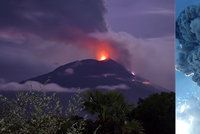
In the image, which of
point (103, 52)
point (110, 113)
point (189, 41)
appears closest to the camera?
point (110, 113)

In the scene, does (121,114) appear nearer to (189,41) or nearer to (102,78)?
(102,78)

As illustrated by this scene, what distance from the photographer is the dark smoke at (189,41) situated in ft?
18.6

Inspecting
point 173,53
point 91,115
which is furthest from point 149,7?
point 91,115

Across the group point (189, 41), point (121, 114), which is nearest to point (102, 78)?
point (121, 114)

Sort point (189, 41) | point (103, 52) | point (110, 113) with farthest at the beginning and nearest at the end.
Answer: point (103, 52) < point (189, 41) < point (110, 113)

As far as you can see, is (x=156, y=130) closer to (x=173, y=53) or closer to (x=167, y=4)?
(x=173, y=53)

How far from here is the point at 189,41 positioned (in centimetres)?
572

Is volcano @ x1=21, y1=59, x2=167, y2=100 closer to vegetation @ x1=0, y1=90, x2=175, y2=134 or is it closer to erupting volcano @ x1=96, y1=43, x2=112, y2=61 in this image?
erupting volcano @ x1=96, y1=43, x2=112, y2=61

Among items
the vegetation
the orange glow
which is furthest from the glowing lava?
the vegetation

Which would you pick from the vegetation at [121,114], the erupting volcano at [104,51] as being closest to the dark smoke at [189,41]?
the vegetation at [121,114]

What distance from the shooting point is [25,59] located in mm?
5707

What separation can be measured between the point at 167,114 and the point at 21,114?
2.69 meters

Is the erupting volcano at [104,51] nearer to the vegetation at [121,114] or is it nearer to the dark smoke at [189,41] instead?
the vegetation at [121,114]

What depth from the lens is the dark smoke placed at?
18.6ft
